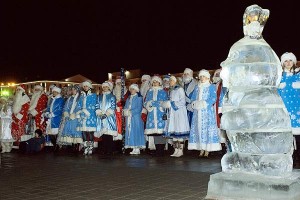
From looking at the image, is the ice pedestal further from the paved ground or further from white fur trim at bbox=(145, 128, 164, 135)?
white fur trim at bbox=(145, 128, 164, 135)

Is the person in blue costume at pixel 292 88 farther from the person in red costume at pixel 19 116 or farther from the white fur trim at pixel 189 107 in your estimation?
the person in red costume at pixel 19 116

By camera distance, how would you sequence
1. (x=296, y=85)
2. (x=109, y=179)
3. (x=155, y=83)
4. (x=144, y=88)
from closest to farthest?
1. (x=109, y=179)
2. (x=296, y=85)
3. (x=155, y=83)
4. (x=144, y=88)

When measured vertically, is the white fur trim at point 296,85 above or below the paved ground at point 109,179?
above

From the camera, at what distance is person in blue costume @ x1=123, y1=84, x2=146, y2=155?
38.3ft

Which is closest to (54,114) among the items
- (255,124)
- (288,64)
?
(288,64)

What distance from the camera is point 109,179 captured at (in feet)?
22.9

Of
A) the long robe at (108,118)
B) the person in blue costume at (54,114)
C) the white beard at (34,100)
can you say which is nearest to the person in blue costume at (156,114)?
the long robe at (108,118)

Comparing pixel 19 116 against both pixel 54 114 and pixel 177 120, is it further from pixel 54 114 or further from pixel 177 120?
pixel 177 120

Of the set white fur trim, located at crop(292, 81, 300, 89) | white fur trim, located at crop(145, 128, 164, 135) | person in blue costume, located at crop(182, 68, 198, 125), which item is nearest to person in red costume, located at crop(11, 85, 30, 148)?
white fur trim, located at crop(145, 128, 164, 135)

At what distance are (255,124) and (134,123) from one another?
732 cm

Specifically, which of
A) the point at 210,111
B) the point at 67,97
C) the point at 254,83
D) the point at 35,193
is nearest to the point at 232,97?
the point at 254,83

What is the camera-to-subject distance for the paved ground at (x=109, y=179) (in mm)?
5754

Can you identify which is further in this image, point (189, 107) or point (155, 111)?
point (189, 107)

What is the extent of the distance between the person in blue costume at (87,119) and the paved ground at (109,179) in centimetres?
208
